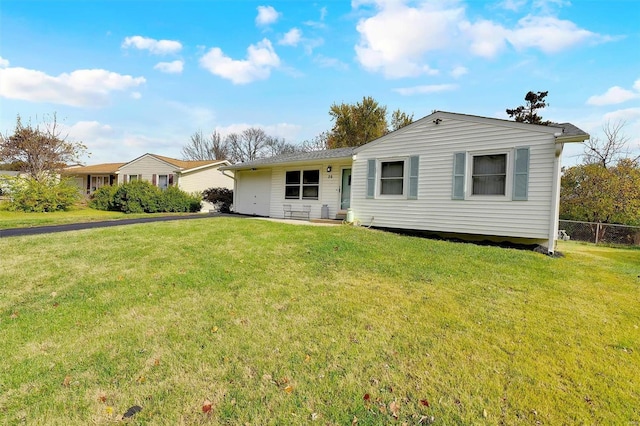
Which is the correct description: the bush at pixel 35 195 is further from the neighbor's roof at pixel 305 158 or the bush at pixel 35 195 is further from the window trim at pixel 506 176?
the window trim at pixel 506 176

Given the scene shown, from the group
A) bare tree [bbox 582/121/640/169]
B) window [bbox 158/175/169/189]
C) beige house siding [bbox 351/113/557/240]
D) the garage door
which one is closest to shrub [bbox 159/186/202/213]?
window [bbox 158/175/169/189]

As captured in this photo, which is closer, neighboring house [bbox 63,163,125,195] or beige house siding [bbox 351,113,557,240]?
beige house siding [bbox 351,113,557,240]

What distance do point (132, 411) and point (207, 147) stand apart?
48268mm

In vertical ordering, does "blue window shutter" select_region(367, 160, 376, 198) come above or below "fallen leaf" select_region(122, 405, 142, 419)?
above

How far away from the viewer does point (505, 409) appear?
7.29 feet

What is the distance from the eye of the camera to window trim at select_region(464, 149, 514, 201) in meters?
8.51

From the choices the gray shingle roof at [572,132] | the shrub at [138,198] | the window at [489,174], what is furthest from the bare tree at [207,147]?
the gray shingle roof at [572,132]

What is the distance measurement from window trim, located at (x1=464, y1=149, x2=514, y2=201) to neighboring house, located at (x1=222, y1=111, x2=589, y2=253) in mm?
24

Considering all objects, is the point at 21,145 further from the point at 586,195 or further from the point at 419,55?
the point at 586,195

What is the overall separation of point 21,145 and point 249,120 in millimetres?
22754

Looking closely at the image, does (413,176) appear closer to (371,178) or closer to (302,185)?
(371,178)

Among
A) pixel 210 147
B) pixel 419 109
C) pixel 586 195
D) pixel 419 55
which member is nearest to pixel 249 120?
pixel 210 147

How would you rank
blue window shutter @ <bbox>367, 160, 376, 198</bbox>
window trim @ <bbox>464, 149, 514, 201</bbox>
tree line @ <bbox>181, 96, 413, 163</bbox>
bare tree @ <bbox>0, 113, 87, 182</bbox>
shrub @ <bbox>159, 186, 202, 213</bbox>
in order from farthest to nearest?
tree line @ <bbox>181, 96, 413, 163</bbox>, bare tree @ <bbox>0, 113, 87, 182</bbox>, shrub @ <bbox>159, 186, 202, 213</bbox>, blue window shutter @ <bbox>367, 160, 376, 198</bbox>, window trim @ <bbox>464, 149, 514, 201</bbox>

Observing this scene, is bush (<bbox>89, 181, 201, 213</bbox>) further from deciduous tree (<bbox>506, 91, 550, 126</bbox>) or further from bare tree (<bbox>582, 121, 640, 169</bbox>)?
deciduous tree (<bbox>506, 91, 550, 126</bbox>)
